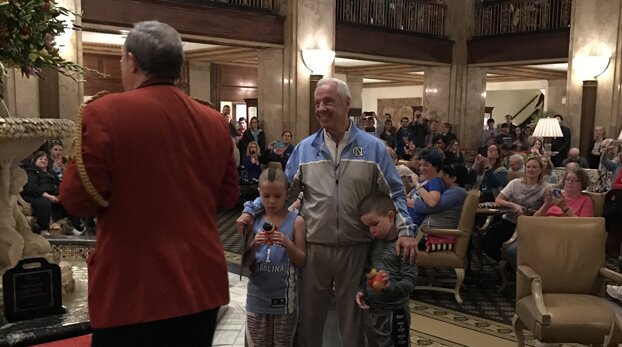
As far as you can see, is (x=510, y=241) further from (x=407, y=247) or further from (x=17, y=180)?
(x=17, y=180)

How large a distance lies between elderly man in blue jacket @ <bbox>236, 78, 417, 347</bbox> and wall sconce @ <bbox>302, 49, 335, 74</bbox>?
25.5 ft

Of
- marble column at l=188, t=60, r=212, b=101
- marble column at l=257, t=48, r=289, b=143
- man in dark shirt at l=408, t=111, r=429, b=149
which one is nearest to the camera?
marble column at l=257, t=48, r=289, b=143

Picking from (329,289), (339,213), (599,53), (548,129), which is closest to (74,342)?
(329,289)

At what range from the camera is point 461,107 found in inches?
554

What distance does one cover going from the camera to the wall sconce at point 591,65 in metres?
10.6

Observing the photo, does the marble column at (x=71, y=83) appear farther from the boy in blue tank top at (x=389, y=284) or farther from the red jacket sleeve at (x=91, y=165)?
the red jacket sleeve at (x=91, y=165)

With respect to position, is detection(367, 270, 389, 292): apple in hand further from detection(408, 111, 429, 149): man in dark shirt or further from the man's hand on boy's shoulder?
detection(408, 111, 429, 149): man in dark shirt

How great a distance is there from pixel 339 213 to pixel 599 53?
9631 mm

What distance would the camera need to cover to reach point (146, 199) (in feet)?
5.54

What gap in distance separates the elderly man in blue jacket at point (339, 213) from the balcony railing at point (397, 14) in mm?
9304

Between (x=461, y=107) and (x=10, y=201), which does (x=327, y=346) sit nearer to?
(x=10, y=201)

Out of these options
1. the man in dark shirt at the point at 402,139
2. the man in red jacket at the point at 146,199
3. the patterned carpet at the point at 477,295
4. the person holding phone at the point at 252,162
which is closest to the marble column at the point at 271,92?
the person holding phone at the point at 252,162

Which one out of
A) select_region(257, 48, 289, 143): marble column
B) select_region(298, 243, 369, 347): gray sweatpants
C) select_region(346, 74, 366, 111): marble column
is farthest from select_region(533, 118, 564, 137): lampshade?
select_region(346, 74, 366, 111): marble column

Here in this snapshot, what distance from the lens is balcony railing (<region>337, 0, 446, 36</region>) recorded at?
1223 centimetres
